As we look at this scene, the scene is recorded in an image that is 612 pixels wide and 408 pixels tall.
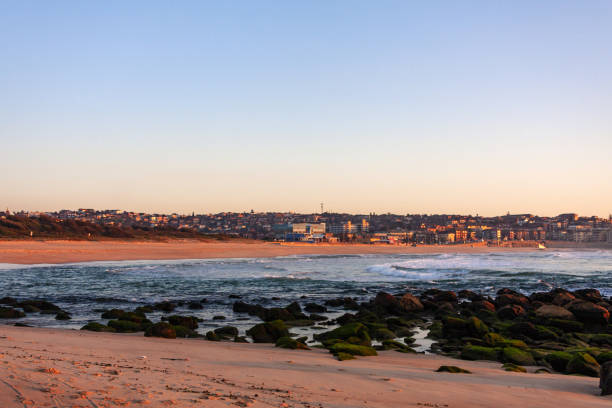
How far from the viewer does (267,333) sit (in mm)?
12078

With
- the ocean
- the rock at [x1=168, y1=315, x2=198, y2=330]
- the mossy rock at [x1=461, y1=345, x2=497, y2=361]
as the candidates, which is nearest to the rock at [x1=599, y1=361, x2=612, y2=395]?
the mossy rock at [x1=461, y1=345, x2=497, y2=361]

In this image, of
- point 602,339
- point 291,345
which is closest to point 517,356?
point 602,339

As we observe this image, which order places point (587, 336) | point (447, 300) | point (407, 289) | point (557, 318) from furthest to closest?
1. point (407, 289)
2. point (447, 300)
3. point (557, 318)
4. point (587, 336)

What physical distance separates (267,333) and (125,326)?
3565mm

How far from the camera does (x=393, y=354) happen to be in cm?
1030

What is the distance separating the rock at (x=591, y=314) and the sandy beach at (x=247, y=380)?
680cm

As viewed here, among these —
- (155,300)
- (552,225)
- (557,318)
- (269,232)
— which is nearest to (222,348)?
(557,318)

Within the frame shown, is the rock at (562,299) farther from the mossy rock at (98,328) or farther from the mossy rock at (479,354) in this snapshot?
the mossy rock at (98,328)

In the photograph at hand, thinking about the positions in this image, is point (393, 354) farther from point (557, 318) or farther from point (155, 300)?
point (155, 300)

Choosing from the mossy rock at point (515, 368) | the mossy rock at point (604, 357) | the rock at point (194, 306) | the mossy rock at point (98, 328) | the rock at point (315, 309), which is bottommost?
the rock at point (194, 306)

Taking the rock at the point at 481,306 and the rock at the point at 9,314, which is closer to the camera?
the rock at the point at 9,314

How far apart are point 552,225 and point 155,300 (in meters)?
203

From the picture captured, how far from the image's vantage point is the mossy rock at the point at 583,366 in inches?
339

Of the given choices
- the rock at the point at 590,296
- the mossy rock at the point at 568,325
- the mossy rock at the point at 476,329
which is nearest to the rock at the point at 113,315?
the mossy rock at the point at 476,329
